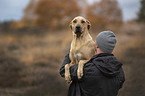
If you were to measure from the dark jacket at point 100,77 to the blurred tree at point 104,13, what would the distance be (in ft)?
39.8

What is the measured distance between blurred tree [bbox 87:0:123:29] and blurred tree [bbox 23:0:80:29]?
4.57 metres

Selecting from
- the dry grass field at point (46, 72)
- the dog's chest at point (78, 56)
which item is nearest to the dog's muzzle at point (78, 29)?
the dog's chest at point (78, 56)

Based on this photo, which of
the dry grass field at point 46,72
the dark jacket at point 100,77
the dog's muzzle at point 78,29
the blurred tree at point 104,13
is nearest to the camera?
the dark jacket at point 100,77

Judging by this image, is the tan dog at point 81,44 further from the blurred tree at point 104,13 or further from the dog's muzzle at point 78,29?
the blurred tree at point 104,13

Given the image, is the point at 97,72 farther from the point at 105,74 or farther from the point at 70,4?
the point at 70,4

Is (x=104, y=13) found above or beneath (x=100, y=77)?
above

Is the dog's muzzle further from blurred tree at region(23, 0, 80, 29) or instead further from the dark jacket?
blurred tree at region(23, 0, 80, 29)

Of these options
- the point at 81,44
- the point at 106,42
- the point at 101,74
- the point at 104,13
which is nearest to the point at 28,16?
the point at 104,13

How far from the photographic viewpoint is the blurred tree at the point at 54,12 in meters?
18.4

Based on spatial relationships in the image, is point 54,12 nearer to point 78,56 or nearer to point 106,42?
point 78,56

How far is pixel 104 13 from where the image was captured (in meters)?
14.1

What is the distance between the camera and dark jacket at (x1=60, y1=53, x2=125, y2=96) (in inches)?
68.0

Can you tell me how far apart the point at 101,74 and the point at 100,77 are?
3 centimetres

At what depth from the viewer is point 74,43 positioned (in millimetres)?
2148
